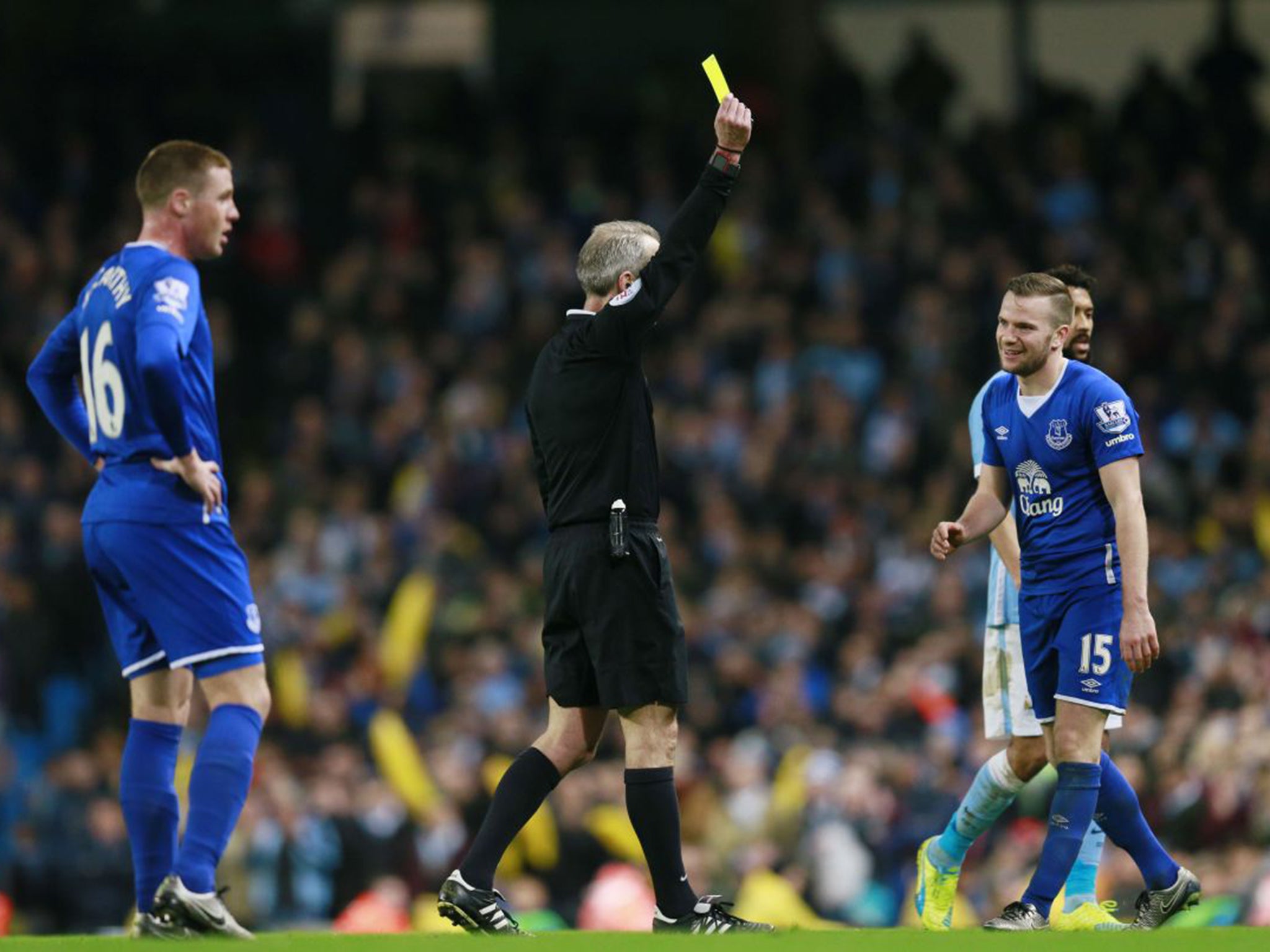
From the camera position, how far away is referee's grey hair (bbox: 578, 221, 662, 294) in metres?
7.53

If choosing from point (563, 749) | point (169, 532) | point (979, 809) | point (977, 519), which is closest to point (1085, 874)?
point (979, 809)

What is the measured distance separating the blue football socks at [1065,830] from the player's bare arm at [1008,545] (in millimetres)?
929

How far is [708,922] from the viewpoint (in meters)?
7.29

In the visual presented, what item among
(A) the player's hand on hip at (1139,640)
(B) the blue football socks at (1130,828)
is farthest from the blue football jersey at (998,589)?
(A) the player's hand on hip at (1139,640)

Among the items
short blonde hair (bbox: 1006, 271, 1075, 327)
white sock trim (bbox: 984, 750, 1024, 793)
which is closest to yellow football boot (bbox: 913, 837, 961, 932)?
white sock trim (bbox: 984, 750, 1024, 793)

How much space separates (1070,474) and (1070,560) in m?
0.32

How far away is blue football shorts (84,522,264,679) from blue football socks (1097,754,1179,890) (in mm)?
3237

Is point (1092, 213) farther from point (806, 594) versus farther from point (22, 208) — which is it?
point (22, 208)

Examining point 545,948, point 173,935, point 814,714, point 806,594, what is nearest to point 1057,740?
point 545,948

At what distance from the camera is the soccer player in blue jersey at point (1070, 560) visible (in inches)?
301

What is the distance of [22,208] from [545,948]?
15708 mm

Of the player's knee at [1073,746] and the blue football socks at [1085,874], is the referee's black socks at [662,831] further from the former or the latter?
the blue football socks at [1085,874]

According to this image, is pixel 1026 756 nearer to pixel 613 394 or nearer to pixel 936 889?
pixel 936 889

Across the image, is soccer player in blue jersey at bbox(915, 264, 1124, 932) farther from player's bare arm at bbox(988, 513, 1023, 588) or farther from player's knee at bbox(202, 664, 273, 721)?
player's knee at bbox(202, 664, 273, 721)
